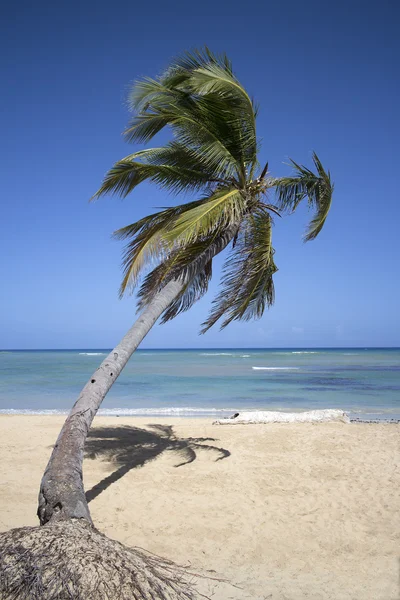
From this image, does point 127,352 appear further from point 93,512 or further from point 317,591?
point 317,591

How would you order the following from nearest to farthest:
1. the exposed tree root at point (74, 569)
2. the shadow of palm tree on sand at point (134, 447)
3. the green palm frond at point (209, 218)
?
the exposed tree root at point (74, 569)
the green palm frond at point (209, 218)
the shadow of palm tree on sand at point (134, 447)

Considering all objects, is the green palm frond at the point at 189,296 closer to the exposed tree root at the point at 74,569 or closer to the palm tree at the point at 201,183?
the palm tree at the point at 201,183

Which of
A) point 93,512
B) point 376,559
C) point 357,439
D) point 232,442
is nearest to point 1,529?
point 93,512

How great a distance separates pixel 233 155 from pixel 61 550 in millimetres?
5802

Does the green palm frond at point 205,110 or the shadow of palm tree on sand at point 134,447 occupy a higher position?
the green palm frond at point 205,110

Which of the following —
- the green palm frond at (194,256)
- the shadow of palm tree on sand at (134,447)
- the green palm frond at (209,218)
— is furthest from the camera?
the shadow of palm tree on sand at (134,447)

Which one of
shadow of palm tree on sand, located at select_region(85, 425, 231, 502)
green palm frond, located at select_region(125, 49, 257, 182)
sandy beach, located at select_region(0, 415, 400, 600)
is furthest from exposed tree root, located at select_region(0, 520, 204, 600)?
green palm frond, located at select_region(125, 49, 257, 182)

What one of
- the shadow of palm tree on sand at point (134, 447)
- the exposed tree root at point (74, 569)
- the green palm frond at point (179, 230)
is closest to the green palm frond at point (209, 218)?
the green palm frond at point (179, 230)

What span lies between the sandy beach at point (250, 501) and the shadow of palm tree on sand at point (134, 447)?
22mm

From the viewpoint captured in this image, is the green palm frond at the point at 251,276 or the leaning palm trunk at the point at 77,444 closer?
the leaning palm trunk at the point at 77,444

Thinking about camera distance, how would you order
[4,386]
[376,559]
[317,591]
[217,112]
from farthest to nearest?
[4,386] < [217,112] < [376,559] < [317,591]

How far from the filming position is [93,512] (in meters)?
6.22

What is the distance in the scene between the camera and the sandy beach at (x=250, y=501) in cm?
495

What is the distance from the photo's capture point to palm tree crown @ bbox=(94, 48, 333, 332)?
6.99 meters
